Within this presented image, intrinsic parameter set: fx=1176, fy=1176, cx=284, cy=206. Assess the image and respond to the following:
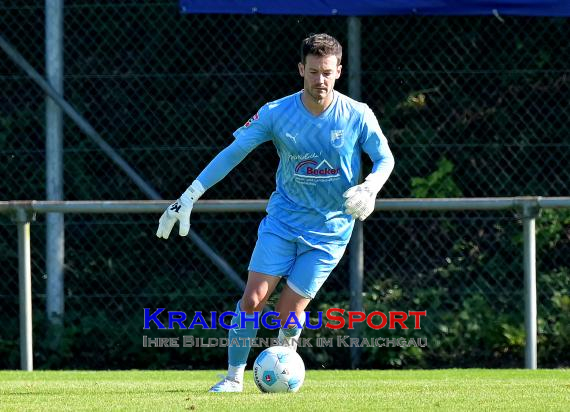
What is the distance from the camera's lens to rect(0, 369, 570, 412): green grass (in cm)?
555

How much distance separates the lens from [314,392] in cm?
619

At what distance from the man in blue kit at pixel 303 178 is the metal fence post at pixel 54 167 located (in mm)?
2878

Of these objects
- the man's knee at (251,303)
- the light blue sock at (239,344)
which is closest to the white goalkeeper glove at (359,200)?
the man's knee at (251,303)

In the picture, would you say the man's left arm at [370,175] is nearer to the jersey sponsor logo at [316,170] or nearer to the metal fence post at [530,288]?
the jersey sponsor logo at [316,170]

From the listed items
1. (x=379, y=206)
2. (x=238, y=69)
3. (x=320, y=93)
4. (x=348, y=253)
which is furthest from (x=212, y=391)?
(x=238, y=69)

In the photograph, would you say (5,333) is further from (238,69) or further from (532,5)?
(532,5)

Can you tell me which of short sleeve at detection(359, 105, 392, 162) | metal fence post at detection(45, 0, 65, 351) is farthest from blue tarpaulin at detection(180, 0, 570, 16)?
short sleeve at detection(359, 105, 392, 162)

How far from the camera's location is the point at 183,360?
9.02 metres

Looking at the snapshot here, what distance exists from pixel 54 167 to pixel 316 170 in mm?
3240

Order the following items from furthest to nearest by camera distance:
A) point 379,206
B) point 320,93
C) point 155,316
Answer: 1. point 155,316
2. point 379,206
3. point 320,93

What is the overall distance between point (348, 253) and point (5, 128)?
9.44 ft

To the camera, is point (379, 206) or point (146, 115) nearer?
point (379, 206)

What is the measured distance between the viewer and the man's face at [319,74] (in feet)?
20.1

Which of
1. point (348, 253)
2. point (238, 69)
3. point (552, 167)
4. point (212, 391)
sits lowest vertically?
point (212, 391)
